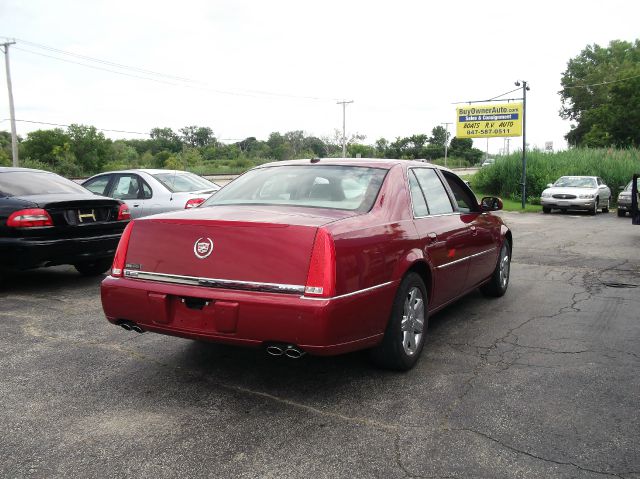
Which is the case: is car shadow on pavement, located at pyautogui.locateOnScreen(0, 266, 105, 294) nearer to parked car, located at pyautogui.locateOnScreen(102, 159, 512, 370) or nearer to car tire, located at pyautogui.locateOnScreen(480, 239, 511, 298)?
parked car, located at pyautogui.locateOnScreen(102, 159, 512, 370)

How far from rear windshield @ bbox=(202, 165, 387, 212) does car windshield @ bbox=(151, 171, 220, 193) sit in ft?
18.3

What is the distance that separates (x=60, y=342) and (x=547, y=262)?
25.1 feet

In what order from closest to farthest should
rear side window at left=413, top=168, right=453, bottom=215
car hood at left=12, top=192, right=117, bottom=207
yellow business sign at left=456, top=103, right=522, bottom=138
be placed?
rear side window at left=413, top=168, right=453, bottom=215 → car hood at left=12, top=192, right=117, bottom=207 → yellow business sign at left=456, top=103, right=522, bottom=138

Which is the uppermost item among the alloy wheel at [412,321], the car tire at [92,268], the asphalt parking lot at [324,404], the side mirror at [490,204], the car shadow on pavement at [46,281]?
the side mirror at [490,204]

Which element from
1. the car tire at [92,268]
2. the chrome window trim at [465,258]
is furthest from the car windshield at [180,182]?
the chrome window trim at [465,258]

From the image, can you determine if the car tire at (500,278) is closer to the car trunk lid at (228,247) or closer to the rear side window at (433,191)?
the rear side window at (433,191)

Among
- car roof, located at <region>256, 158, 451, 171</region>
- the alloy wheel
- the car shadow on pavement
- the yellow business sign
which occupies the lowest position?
the car shadow on pavement

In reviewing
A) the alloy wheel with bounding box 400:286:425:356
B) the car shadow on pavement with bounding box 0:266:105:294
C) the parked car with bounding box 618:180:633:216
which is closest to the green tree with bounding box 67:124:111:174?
the parked car with bounding box 618:180:633:216

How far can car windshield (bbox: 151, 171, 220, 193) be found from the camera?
10.1 metres

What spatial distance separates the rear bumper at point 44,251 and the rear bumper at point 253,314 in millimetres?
3201

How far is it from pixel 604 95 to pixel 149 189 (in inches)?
2755

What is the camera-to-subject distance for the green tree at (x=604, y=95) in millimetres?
55781

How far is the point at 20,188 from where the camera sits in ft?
22.7

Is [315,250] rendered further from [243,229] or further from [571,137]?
[571,137]
